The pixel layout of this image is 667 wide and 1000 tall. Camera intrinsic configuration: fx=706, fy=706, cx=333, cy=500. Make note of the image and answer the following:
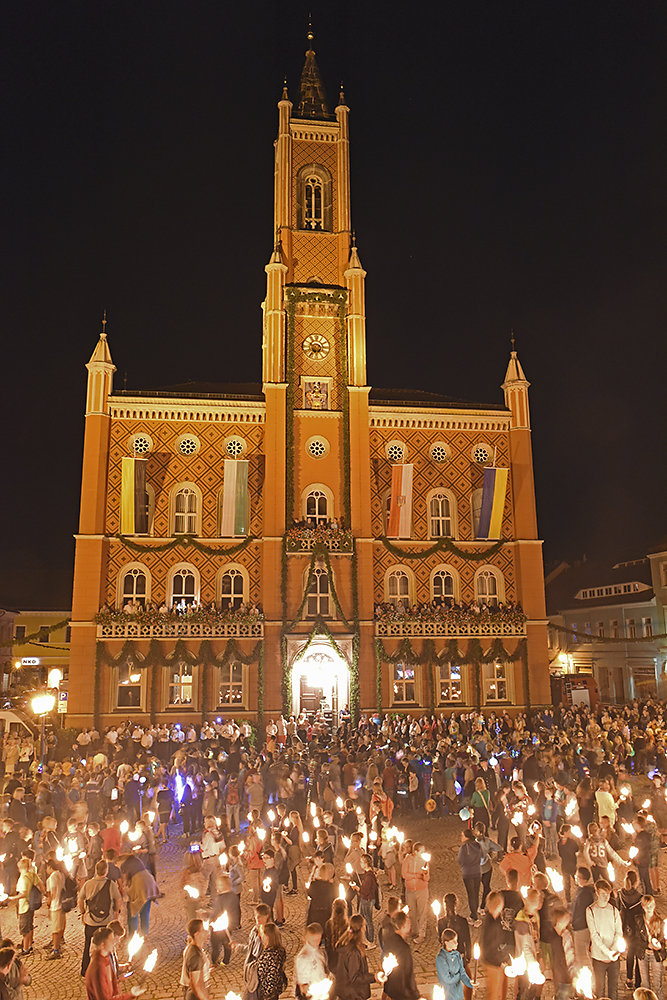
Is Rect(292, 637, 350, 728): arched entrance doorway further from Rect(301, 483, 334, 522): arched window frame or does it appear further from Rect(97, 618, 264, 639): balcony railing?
Rect(301, 483, 334, 522): arched window frame

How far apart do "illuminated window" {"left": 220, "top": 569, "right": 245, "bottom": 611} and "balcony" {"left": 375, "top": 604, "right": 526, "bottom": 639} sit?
6.35m

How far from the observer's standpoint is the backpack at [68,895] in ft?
34.9

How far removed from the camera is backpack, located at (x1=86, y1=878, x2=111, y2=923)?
8773 mm

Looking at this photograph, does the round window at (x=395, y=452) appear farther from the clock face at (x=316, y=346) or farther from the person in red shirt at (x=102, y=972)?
the person in red shirt at (x=102, y=972)

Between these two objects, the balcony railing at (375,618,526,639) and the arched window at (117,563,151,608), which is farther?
the balcony railing at (375,618,526,639)

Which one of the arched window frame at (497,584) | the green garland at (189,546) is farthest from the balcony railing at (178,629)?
the arched window frame at (497,584)

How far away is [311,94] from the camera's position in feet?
131

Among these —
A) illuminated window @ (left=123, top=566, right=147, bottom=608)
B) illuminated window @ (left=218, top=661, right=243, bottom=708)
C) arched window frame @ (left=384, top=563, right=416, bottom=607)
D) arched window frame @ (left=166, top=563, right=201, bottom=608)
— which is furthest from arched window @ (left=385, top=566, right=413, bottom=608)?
illuminated window @ (left=123, top=566, right=147, bottom=608)

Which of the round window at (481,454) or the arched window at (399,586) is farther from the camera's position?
the round window at (481,454)

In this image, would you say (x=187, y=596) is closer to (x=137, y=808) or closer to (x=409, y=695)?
(x=409, y=695)

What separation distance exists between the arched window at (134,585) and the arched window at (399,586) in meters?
11.1

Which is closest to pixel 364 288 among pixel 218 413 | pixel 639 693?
pixel 218 413

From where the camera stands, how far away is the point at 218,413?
109 feet

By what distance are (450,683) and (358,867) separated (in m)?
23.4
